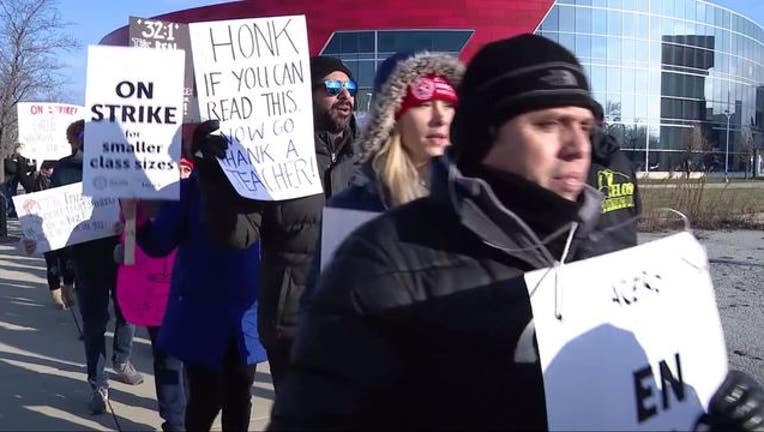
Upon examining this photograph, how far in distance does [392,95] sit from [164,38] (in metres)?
3.16

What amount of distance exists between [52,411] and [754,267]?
8808mm

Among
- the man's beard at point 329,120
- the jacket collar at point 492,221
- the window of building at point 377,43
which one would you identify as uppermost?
the window of building at point 377,43

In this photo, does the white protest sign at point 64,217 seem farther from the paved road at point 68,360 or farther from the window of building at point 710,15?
the window of building at point 710,15

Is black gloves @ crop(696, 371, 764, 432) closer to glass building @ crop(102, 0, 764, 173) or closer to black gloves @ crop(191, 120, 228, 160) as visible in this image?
black gloves @ crop(191, 120, 228, 160)

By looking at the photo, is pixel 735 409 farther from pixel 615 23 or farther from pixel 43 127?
pixel 615 23

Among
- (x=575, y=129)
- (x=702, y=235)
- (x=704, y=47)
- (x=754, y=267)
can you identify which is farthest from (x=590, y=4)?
(x=575, y=129)

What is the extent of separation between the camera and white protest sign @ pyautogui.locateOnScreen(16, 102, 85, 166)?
11.0 m

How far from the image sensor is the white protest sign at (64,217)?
17.4 feet

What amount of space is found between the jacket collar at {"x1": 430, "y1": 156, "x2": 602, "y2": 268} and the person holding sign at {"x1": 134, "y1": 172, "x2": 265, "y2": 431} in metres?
2.26

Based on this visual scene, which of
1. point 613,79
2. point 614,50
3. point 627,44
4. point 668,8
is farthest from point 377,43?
point 668,8

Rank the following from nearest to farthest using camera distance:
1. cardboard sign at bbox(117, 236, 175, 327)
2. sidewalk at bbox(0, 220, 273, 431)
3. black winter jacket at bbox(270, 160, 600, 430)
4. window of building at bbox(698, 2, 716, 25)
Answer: black winter jacket at bbox(270, 160, 600, 430)
cardboard sign at bbox(117, 236, 175, 327)
sidewalk at bbox(0, 220, 273, 431)
window of building at bbox(698, 2, 716, 25)

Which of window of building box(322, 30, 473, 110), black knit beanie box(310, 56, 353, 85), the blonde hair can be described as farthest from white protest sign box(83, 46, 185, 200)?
window of building box(322, 30, 473, 110)

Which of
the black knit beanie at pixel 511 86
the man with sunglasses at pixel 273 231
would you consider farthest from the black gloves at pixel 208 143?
the black knit beanie at pixel 511 86

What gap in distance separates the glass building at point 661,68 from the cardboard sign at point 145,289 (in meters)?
48.4
